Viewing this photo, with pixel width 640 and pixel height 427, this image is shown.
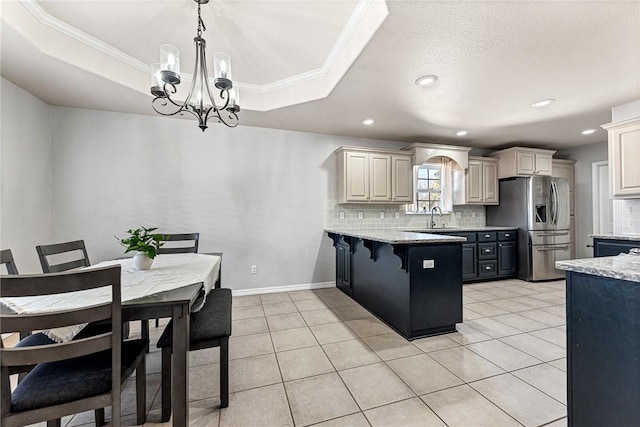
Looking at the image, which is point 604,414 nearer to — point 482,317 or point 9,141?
point 482,317

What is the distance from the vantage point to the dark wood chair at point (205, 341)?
58.9 inches

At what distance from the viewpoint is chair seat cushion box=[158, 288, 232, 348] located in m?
1.50

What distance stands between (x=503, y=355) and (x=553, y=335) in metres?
0.79

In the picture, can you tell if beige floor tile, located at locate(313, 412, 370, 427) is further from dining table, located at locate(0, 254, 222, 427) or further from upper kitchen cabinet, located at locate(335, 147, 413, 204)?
upper kitchen cabinet, located at locate(335, 147, 413, 204)

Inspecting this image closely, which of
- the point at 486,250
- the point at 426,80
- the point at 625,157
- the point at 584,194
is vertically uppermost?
the point at 426,80

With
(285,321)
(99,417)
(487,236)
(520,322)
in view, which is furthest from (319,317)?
(487,236)

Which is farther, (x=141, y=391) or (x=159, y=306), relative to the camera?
(x=141, y=391)

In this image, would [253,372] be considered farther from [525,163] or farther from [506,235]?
[525,163]

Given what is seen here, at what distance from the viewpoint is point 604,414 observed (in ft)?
3.47

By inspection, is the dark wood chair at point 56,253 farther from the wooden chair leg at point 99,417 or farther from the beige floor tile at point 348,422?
the beige floor tile at point 348,422

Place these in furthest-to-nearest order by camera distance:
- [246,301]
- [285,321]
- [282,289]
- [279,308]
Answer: [282,289]
[246,301]
[279,308]
[285,321]

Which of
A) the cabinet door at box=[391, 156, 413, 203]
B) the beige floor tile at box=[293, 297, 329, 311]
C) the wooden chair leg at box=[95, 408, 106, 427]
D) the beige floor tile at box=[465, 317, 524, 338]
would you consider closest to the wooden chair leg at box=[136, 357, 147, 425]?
the wooden chair leg at box=[95, 408, 106, 427]

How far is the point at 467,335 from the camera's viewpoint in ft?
8.25

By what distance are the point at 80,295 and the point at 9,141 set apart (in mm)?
2555
